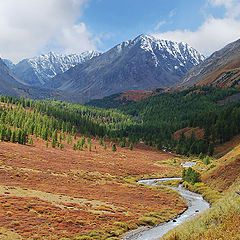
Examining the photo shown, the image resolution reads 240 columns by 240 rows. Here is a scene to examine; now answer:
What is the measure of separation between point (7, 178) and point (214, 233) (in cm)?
4196

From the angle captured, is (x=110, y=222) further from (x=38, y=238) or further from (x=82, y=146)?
(x=82, y=146)

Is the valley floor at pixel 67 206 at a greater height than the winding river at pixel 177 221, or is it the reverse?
the valley floor at pixel 67 206

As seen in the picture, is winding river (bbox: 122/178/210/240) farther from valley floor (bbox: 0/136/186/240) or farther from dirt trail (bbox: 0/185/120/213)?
dirt trail (bbox: 0/185/120/213)

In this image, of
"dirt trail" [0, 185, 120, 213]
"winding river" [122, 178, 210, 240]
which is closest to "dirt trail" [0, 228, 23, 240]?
"dirt trail" [0, 185, 120, 213]

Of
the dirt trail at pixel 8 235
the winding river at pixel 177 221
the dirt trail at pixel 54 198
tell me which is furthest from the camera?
the dirt trail at pixel 54 198

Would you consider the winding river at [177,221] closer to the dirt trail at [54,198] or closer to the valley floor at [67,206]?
the valley floor at [67,206]

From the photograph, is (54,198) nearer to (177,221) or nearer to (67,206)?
(67,206)

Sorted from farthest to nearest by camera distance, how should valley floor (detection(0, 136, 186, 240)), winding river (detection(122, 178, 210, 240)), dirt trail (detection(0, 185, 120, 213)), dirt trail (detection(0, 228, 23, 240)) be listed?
dirt trail (detection(0, 185, 120, 213))
winding river (detection(122, 178, 210, 240))
valley floor (detection(0, 136, 186, 240))
dirt trail (detection(0, 228, 23, 240))

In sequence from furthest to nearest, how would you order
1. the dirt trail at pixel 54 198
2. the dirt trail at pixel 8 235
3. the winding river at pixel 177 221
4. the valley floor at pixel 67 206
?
1. the dirt trail at pixel 54 198
2. the winding river at pixel 177 221
3. the valley floor at pixel 67 206
4. the dirt trail at pixel 8 235

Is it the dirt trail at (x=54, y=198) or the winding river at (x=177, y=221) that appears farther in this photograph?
the dirt trail at (x=54, y=198)

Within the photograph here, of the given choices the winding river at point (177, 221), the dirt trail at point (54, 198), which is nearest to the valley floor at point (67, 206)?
the dirt trail at point (54, 198)

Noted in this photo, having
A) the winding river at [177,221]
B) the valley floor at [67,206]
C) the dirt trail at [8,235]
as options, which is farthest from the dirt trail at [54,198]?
the dirt trail at [8,235]

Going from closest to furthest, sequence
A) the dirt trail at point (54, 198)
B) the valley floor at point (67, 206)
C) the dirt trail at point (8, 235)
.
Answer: the dirt trail at point (8, 235), the valley floor at point (67, 206), the dirt trail at point (54, 198)

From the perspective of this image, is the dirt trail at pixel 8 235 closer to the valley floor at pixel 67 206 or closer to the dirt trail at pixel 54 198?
the valley floor at pixel 67 206
